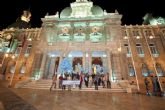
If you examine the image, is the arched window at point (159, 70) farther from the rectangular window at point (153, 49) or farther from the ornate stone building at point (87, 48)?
the rectangular window at point (153, 49)

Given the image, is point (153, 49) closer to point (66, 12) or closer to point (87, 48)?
point (87, 48)

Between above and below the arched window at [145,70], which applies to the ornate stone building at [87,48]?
above

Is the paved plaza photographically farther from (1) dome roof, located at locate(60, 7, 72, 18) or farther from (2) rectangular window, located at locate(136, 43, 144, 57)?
(1) dome roof, located at locate(60, 7, 72, 18)

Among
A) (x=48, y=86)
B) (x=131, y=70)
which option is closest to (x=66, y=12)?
(x=131, y=70)

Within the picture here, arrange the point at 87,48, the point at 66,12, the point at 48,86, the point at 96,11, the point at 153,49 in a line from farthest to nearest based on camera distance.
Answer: the point at 66,12
the point at 96,11
the point at 153,49
the point at 87,48
the point at 48,86

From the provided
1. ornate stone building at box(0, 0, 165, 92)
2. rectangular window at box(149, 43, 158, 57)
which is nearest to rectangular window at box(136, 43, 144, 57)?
ornate stone building at box(0, 0, 165, 92)

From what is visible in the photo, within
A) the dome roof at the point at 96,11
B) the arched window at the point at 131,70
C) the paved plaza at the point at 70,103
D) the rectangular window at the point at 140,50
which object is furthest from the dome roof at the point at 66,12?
the paved plaza at the point at 70,103

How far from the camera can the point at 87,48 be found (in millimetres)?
29922

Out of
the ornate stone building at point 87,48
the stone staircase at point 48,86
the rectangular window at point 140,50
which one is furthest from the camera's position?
the rectangular window at point 140,50

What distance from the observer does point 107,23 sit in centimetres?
3322

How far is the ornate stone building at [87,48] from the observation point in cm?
2934

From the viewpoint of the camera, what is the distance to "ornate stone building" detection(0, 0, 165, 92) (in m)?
29.3

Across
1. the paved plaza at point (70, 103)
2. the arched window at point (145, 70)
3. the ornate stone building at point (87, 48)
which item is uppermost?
the ornate stone building at point (87, 48)

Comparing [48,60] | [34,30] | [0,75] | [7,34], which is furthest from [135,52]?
[7,34]
